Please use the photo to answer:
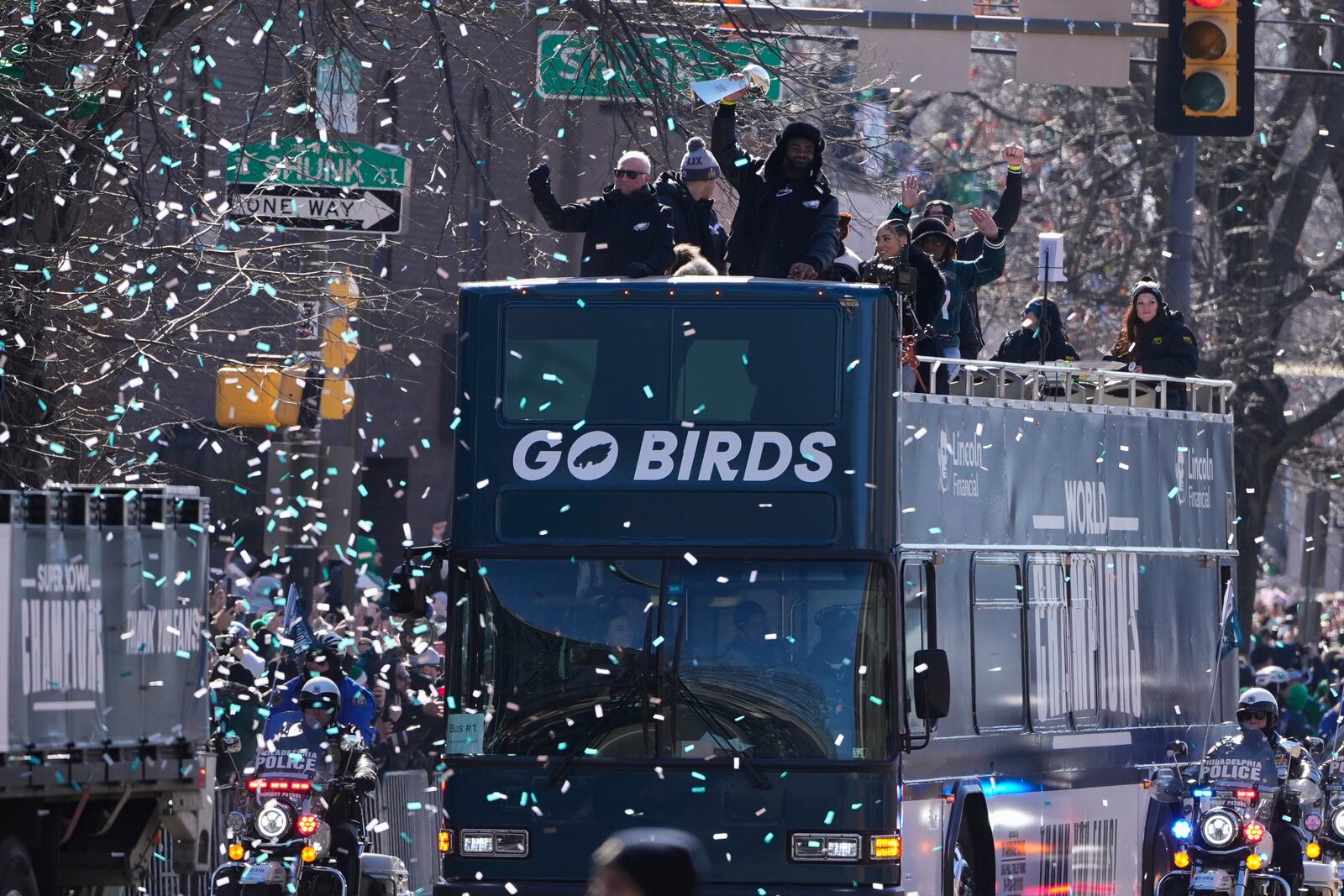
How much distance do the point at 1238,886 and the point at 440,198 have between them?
1847 centimetres

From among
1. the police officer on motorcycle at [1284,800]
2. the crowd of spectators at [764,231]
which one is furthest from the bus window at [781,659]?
the police officer on motorcycle at [1284,800]

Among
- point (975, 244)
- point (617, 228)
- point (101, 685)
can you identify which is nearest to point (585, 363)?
point (617, 228)

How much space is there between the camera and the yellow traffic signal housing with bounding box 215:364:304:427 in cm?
1731

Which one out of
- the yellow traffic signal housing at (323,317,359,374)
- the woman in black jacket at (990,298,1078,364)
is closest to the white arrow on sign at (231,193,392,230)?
the yellow traffic signal housing at (323,317,359,374)

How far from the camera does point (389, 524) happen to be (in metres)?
35.0

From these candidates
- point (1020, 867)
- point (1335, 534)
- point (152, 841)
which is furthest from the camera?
point (1335, 534)

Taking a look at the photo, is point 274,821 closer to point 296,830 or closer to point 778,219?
point 296,830

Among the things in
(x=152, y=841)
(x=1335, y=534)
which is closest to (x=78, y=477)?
(x=152, y=841)

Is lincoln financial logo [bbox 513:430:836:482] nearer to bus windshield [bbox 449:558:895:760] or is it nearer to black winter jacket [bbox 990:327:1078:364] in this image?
bus windshield [bbox 449:558:895:760]

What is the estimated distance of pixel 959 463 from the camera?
14.1m

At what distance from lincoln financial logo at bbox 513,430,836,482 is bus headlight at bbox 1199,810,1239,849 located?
4.98m

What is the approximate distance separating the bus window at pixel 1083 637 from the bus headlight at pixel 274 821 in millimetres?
4733

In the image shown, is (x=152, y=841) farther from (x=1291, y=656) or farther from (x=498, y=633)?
(x=1291, y=656)

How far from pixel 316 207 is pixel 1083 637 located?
5.28 m
